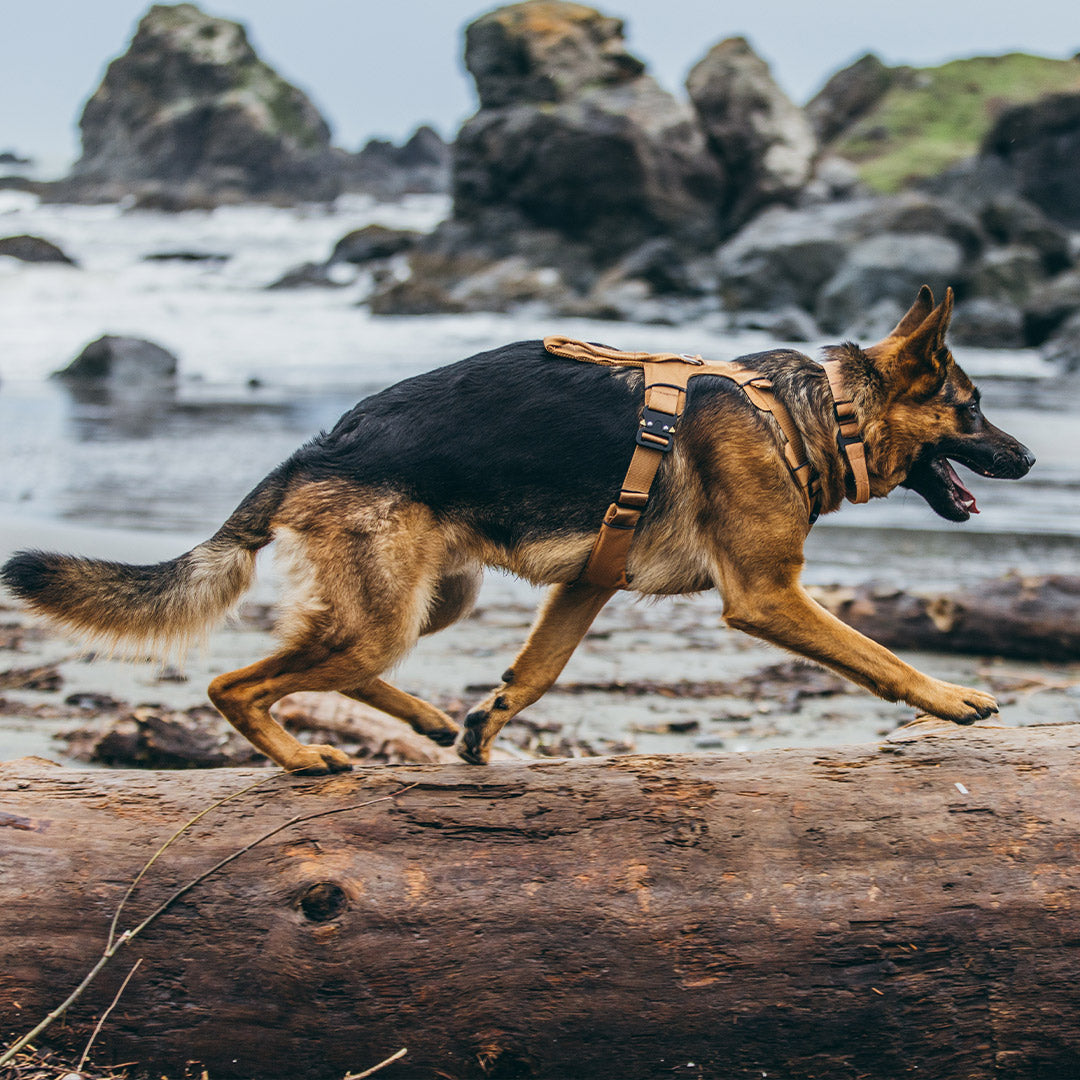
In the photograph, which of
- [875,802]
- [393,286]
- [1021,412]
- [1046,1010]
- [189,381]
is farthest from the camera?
[393,286]

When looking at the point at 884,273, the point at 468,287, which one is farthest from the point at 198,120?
the point at 884,273

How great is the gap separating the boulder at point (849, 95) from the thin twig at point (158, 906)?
63.8 metres

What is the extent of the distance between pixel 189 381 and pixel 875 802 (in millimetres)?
23923

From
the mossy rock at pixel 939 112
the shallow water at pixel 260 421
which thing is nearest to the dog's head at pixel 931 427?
the shallow water at pixel 260 421

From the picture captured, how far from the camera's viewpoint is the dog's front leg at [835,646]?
3.85m

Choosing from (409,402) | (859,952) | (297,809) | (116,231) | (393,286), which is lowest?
(859,952)

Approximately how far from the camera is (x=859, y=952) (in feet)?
9.48

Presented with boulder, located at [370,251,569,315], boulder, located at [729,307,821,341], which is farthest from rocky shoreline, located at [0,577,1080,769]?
boulder, located at [370,251,569,315]

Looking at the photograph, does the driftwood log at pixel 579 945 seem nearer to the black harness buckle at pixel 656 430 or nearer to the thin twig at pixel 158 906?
the thin twig at pixel 158 906

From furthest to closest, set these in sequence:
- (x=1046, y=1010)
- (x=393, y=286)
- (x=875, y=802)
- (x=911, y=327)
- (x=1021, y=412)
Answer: (x=393, y=286) < (x=1021, y=412) < (x=911, y=327) < (x=875, y=802) < (x=1046, y=1010)

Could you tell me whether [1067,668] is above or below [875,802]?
below

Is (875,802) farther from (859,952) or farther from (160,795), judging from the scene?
(160,795)

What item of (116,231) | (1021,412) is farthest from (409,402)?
(116,231)

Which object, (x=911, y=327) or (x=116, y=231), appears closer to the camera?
(x=911, y=327)
